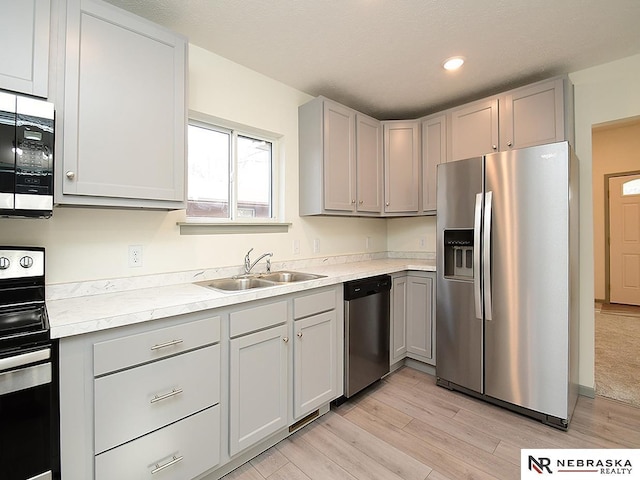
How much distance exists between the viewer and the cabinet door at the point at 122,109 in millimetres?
1425

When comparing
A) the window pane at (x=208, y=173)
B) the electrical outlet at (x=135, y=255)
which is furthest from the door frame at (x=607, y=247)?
the electrical outlet at (x=135, y=255)

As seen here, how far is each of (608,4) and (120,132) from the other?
277 centimetres

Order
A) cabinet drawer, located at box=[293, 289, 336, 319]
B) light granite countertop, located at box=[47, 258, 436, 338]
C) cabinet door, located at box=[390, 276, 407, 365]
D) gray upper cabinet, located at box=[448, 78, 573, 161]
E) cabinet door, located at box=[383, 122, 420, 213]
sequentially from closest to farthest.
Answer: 1. light granite countertop, located at box=[47, 258, 436, 338]
2. cabinet drawer, located at box=[293, 289, 336, 319]
3. gray upper cabinet, located at box=[448, 78, 573, 161]
4. cabinet door, located at box=[390, 276, 407, 365]
5. cabinet door, located at box=[383, 122, 420, 213]

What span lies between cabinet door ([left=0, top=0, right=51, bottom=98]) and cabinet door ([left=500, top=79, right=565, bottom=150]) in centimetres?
299

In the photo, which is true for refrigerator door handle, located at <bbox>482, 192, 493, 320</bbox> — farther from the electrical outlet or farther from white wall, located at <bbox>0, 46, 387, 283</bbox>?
the electrical outlet

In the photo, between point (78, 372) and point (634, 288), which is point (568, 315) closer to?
point (78, 372)

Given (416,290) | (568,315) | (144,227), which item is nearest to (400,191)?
(416,290)

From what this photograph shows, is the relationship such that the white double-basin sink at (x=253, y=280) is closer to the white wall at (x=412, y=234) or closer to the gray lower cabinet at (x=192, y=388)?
the gray lower cabinet at (x=192, y=388)

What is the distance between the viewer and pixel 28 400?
1.05 m

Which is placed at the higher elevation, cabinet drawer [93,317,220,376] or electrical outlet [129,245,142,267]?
electrical outlet [129,245,142,267]

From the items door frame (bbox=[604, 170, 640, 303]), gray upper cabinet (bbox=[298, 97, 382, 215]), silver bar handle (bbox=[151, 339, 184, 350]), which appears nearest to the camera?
silver bar handle (bbox=[151, 339, 184, 350])

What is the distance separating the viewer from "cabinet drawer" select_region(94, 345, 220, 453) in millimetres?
1237

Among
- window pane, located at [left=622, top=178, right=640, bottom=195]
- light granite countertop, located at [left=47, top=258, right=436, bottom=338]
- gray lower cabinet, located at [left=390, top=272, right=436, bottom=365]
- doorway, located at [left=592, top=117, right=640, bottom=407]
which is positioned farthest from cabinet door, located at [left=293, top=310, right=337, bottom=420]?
window pane, located at [left=622, top=178, right=640, bottom=195]

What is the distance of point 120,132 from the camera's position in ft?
5.07
